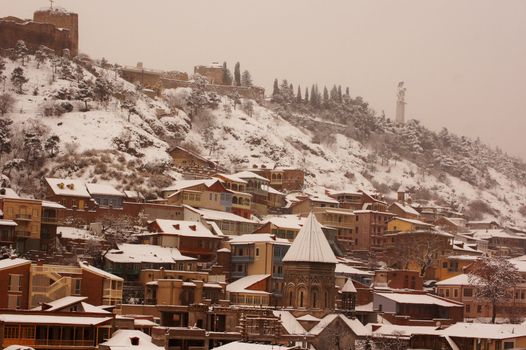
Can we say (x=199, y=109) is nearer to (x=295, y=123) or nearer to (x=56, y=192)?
(x=295, y=123)

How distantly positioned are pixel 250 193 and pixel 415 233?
48.7 feet

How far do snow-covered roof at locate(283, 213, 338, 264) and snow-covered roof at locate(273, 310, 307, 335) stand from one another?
Answer: 463cm

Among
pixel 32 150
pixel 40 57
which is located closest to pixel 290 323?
pixel 32 150

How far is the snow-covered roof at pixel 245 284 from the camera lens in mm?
84562

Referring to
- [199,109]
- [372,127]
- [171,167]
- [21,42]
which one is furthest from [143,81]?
[372,127]

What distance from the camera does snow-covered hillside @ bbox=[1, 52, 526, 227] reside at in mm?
108938

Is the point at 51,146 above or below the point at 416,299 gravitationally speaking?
above

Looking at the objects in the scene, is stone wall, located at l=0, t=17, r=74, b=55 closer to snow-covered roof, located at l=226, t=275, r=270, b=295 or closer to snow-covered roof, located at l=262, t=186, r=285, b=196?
snow-covered roof, located at l=262, t=186, r=285, b=196

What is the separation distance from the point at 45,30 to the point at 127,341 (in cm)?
6804

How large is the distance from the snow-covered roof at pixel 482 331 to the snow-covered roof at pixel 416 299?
6190 millimetres

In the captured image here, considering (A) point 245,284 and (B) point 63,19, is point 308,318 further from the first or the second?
(B) point 63,19

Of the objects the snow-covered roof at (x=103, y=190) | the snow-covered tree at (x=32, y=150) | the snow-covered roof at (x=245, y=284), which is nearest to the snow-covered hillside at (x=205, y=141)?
the snow-covered tree at (x=32, y=150)

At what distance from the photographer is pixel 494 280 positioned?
92812mm

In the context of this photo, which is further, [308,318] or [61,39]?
[61,39]
